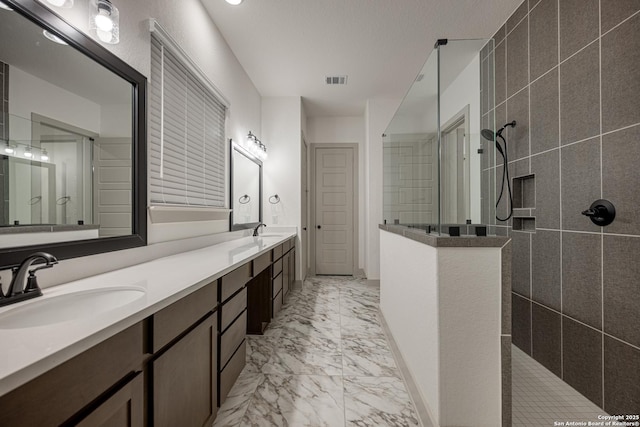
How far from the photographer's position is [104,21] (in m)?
1.23

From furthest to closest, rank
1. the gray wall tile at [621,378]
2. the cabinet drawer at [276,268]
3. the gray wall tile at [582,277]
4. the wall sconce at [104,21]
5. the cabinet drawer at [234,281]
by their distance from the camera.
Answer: the cabinet drawer at [276,268]
the gray wall tile at [582,277]
the cabinet drawer at [234,281]
the gray wall tile at [621,378]
the wall sconce at [104,21]

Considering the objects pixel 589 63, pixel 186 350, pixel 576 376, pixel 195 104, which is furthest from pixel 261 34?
pixel 576 376

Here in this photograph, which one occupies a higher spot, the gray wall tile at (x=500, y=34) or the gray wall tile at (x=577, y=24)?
the gray wall tile at (x=500, y=34)

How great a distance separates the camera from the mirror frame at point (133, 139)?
1.00 meters

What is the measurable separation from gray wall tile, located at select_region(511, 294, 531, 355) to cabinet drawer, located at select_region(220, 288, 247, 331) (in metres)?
2.09

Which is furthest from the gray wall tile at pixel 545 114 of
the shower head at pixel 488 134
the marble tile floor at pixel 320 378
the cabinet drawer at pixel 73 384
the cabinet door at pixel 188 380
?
the cabinet drawer at pixel 73 384

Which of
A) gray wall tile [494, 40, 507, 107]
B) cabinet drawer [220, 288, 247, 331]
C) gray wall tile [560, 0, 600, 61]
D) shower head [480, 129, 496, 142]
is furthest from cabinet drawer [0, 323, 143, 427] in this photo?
gray wall tile [494, 40, 507, 107]

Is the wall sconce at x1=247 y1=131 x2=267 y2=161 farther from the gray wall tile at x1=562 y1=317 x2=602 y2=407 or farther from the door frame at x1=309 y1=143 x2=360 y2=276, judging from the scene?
the gray wall tile at x1=562 y1=317 x2=602 y2=407

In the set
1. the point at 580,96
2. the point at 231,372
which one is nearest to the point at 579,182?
the point at 580,96

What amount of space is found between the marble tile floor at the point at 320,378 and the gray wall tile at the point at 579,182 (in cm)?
146

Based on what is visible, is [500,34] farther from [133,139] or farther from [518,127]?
[133,139]

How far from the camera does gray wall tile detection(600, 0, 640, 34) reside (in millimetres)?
1391

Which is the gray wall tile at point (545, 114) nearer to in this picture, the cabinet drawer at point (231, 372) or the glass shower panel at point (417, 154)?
the glass shower panel at point (417, 154)

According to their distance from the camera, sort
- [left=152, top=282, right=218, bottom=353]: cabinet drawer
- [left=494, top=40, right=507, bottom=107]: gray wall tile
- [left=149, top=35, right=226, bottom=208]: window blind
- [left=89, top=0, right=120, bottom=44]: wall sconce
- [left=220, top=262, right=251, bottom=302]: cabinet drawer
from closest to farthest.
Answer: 1. [left=152, top=282, right=218, bottom=353]: cabinet drawer
2. [left=89, top=0, right=120, bottom=44]: wall sconce
3. [left=220, top=262, right=251, bottom=302]: cabinet drawer
4. [left=149, top=35, right=226, bottom=208]: window blind
5. [left=494, top=40, right=507, bottom=107]: gray wall tile
